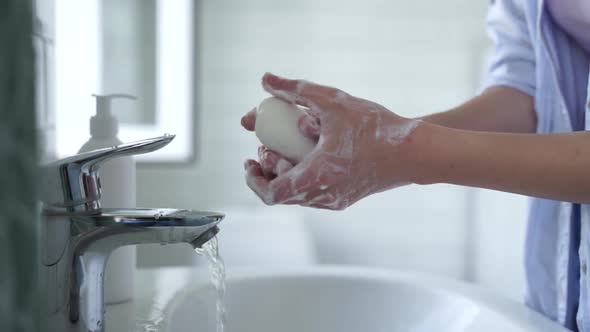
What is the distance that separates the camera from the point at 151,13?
5.37 feet

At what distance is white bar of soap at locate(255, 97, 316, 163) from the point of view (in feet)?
1.60

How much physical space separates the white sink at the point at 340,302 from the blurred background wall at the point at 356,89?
0.88 m

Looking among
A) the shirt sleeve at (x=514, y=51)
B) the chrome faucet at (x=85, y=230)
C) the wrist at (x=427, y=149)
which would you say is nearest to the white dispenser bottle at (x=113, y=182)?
the chrome faucet at (x=85, y=230)

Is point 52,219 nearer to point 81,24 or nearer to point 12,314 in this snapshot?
point 12,314

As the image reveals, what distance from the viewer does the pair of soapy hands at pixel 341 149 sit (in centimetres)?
46

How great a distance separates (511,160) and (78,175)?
355mm

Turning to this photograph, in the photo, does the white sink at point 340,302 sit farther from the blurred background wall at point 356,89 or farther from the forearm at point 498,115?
the blurred background wall at point 356,89

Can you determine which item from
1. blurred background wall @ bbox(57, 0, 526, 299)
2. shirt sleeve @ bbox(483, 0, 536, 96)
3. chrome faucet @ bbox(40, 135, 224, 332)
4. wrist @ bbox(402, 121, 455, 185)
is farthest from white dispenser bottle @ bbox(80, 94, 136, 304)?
blurred background wall @ bbox(57, 0, 526, 299)

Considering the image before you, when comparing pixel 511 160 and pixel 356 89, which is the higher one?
pixel 356 89

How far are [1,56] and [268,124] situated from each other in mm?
302

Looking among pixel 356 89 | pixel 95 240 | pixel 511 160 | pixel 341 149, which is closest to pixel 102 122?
pixel 95 240

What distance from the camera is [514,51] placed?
0.68 meters

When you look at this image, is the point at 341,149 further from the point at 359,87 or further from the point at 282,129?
the point at 359,87

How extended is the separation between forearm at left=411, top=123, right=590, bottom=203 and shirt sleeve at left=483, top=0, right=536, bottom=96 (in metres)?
0.24
